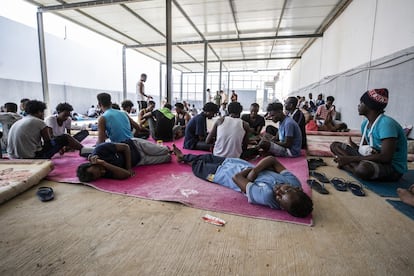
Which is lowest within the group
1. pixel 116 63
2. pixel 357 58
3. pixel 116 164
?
pixel 116 164

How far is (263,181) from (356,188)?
1.07 metres

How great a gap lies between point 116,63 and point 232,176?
50.2ft

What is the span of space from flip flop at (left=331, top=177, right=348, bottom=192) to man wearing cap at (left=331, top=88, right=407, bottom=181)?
0.82 feet

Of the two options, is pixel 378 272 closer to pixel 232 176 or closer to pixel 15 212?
pixel 232 176

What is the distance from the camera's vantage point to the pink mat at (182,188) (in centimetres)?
178

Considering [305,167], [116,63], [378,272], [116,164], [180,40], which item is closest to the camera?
[378,272]

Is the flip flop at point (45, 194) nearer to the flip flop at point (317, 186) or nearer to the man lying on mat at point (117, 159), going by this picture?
the man lying on mat at point (117, 159)

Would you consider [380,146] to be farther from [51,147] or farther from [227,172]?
[51,147]

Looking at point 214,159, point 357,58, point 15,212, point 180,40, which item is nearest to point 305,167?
point 214,159

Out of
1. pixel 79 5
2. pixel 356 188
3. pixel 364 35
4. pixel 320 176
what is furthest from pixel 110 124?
pixel 364 35

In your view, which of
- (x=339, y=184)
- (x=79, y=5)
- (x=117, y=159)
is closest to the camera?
(x=339, y=184)

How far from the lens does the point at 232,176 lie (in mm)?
2129

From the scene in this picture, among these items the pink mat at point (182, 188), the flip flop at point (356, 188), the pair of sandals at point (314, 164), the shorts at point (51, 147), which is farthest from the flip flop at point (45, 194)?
the pair of sandals at point (314, 164)

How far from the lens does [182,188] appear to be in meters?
2.23
